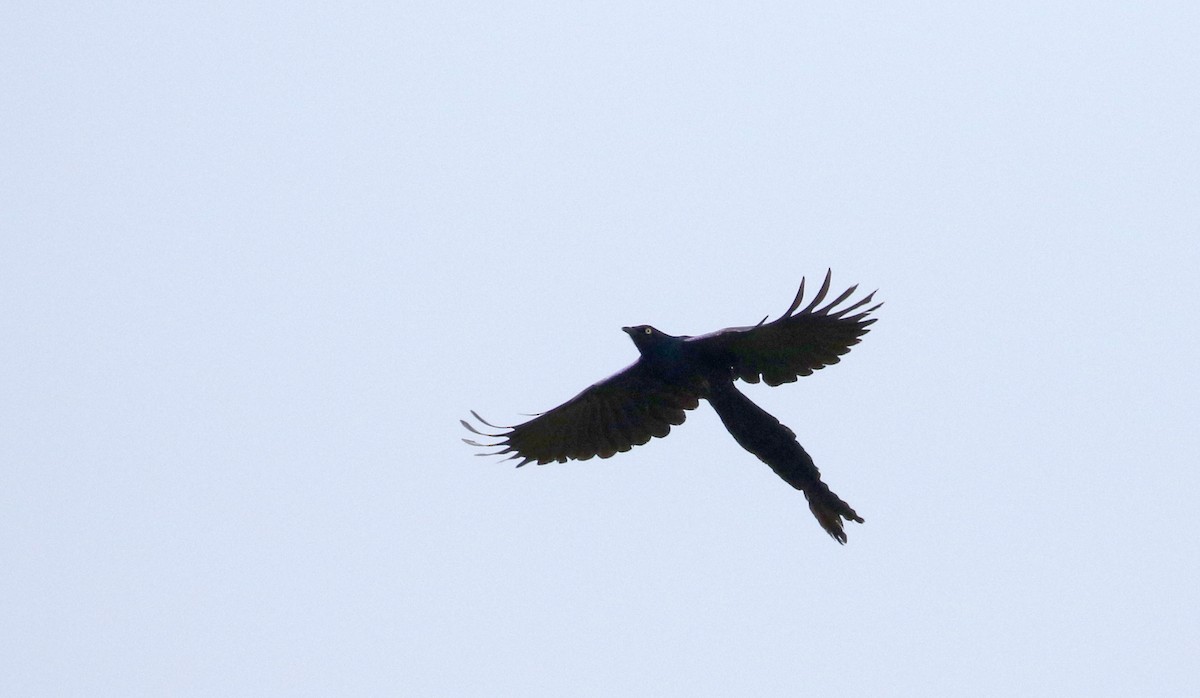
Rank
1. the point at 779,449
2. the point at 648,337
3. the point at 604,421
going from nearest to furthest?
the point at 779,449, the point at 648,337, the point at 604,421

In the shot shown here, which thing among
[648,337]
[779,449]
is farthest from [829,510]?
[648,337]

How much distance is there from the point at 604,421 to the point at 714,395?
148 centimetres

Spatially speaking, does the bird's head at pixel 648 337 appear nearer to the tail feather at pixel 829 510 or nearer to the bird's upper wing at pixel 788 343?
the bird's upper wing at pixel 788 343

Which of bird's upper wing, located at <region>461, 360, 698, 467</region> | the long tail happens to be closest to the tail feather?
the long tail

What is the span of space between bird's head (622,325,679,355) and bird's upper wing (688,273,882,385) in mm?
302

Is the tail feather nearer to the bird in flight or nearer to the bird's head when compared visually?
the bird in flight

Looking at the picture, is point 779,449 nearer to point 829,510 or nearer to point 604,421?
point 829,510

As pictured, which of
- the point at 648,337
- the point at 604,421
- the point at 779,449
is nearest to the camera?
the point at 779,449

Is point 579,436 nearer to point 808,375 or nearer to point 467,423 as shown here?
point 467,423

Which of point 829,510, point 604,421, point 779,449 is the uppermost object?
point 604,421

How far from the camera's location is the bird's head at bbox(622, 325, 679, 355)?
50.8 ft

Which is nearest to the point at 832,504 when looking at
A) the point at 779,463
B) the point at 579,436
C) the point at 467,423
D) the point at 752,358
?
the point at 779,463

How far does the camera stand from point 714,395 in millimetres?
15656

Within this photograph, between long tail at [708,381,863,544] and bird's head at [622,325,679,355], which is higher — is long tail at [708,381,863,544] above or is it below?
below
